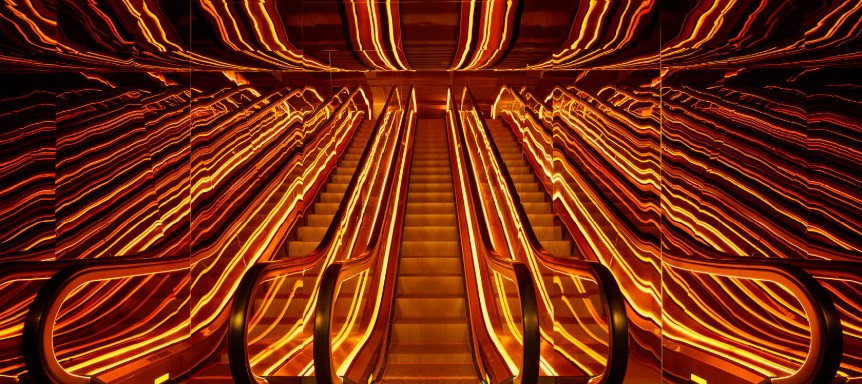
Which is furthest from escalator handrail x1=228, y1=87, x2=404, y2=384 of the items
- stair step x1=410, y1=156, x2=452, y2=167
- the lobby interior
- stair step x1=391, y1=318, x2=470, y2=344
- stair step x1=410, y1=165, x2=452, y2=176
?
stair step x1=410, y1=156, x2=452, y2=167

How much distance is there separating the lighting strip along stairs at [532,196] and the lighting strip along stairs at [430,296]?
713mm

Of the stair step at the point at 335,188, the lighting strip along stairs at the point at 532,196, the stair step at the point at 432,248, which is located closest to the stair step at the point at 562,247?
the lighting strip along stairs at the point at 532,196

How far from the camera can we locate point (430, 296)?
16.2 feet

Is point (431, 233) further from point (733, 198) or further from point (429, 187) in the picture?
point (733, 198)

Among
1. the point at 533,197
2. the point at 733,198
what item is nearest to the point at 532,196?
the point at 533,197

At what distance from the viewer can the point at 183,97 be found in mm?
4637

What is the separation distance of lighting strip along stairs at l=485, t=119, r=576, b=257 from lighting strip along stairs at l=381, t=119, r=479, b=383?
713 millimetres

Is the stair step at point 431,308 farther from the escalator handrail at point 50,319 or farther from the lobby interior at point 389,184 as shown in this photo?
the escalator handrail at point 50,319

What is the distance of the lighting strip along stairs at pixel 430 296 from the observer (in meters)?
4.05

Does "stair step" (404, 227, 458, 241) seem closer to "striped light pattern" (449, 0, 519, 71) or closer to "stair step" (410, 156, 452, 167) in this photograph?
"striped light pattern" (449, 0, 519, 71)

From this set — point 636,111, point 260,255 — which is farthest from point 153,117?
point 636,111

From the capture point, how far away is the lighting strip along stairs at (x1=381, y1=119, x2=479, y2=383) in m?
4.05

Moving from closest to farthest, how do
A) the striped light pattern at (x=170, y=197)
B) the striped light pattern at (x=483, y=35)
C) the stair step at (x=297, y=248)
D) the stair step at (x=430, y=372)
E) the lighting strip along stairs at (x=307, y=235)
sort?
the stair step at (x=430, y=372) < the lighting strip along stairs at (x=307, y=235) < the striped light pattern at (x=170, y=197) < the striped light pattern at (x=483, y=35) < the stair step at (x=297, y=248)

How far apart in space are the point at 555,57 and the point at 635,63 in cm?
64
